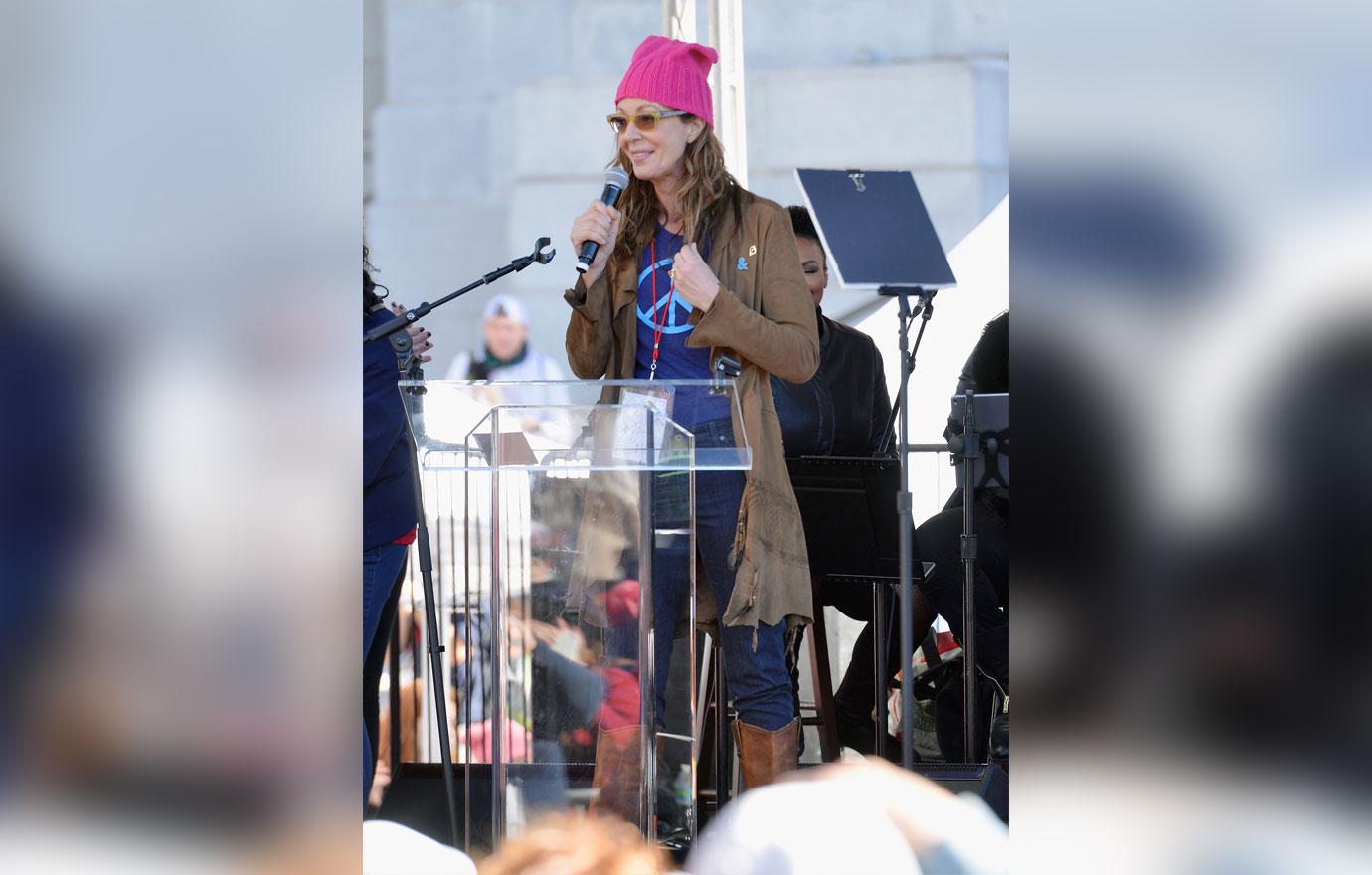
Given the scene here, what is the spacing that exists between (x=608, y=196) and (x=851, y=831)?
1337 mm

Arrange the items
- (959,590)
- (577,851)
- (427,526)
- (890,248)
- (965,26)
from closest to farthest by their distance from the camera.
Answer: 1. (577,851)
2. (427,526)
3. (890,248)
4. (959,590)
5. (965,26)

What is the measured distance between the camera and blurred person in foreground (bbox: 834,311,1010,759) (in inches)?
151

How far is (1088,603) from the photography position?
1.33m

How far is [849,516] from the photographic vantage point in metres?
3.74

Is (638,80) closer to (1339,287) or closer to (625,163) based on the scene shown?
(625,163)

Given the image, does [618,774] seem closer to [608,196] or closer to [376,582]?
[376,582]

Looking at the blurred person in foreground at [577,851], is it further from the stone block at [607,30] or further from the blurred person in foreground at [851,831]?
the stone block at [607,30]

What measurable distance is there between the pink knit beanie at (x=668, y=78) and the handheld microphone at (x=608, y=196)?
13 cm

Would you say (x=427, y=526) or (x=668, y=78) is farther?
(x=427, y=526)

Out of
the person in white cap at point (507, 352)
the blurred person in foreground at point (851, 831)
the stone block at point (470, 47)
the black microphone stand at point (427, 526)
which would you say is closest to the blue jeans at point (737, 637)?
the black microphone stand at point (427, 526)

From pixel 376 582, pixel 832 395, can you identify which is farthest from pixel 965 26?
pixel 376 582

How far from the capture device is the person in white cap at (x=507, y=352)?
707cm

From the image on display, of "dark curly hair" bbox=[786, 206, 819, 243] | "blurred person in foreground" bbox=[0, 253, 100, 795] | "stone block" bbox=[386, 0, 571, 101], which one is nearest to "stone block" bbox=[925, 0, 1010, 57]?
"stone block" bbox=[386, 0, 571, 101]

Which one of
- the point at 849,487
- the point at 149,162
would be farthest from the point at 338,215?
the point at 849,487
